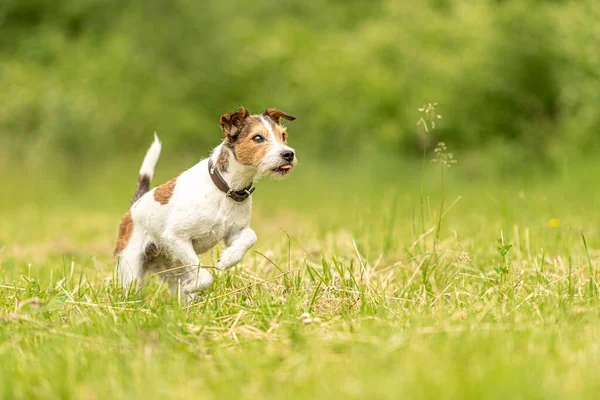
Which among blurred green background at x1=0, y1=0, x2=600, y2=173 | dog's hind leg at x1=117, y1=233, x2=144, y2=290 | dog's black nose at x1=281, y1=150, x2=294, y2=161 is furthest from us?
blurred green background at x1=0, y1=0, x2=600, y2=173

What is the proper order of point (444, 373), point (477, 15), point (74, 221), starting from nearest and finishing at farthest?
1. point (444, 373)
2. point (74, 221)
3. point (477, 15)

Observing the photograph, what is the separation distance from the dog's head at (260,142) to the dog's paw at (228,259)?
1.58ft

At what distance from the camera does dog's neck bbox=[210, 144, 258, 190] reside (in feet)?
13.7

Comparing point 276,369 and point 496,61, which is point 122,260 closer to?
point 276,369

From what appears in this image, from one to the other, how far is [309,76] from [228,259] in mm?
22720

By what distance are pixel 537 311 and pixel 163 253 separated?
233 cm

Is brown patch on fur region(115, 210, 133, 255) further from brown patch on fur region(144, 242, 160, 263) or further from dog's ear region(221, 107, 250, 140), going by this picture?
dog's ear region(221, 107, 250, 140)

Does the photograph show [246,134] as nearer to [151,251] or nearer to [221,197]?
[221,197]

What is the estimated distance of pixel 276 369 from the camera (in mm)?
2564

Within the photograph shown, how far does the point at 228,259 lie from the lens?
12.9 feet

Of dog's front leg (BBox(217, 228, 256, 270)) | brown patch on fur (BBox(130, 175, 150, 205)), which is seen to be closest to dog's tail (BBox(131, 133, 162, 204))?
brown patch on fur (BBox(130, 175, 150, 205))

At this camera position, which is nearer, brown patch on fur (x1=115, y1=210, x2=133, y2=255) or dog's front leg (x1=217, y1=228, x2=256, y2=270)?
dog's front leg (x1=217, y1=228, x2=256, y2=270)

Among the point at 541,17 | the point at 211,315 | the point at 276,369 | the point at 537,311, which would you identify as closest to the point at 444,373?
the point at 276,369

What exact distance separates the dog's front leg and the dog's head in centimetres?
36
